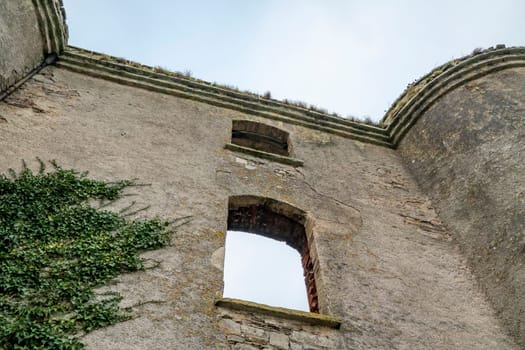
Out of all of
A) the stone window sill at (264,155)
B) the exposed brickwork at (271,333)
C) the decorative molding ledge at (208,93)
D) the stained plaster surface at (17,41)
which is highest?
the decorative molding ledge at (208,93)

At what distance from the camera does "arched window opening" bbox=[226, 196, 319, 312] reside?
21.8ft

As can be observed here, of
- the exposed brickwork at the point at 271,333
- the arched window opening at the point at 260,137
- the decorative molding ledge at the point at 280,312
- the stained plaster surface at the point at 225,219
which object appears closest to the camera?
the exposed brickwork at the point at 271,333

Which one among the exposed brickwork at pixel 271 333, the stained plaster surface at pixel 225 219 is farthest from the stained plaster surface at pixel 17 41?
the exposed brickwork at pixel 271 333

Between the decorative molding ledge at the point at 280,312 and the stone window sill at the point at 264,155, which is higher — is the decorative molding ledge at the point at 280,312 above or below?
below

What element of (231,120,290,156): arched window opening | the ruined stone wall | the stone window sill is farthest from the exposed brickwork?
(231,120,290,156): arched window opening

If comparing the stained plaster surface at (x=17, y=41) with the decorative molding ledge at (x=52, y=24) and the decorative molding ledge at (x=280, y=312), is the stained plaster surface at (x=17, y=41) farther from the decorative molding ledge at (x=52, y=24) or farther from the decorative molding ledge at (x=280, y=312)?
the decorative molding ledge at (x=280, y=312)

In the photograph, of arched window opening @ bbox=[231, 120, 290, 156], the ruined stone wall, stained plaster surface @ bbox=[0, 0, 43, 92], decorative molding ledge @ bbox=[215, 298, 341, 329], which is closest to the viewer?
decorative molding ledge @ bbox=[215, 298, 341, 329]

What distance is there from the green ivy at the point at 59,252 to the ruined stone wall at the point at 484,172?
399 centimetres

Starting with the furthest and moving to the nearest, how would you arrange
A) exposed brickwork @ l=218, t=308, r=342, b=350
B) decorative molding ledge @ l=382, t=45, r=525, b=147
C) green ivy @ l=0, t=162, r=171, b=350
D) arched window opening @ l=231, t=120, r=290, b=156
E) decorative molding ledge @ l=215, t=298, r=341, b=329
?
1. arched window opening @ l=231, t=120, r=290, b=156
2. decorative molding ledge @ l=382, t=45, r=525, b=147
3. decorative molding ledge @ l=215, t=298, r=341, b=329
4. exposed brickwork @ l=218, t=308, r=342, b=350
5. green ivy @ l=0, t=162, r=171, b=350

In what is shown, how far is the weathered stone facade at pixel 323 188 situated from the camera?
188 inches

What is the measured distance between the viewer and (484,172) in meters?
6.96

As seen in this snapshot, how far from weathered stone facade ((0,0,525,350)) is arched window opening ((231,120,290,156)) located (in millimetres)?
68

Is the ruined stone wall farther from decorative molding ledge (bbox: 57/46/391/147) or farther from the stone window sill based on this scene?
the stone window sill

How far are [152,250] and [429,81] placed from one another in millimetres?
6444
